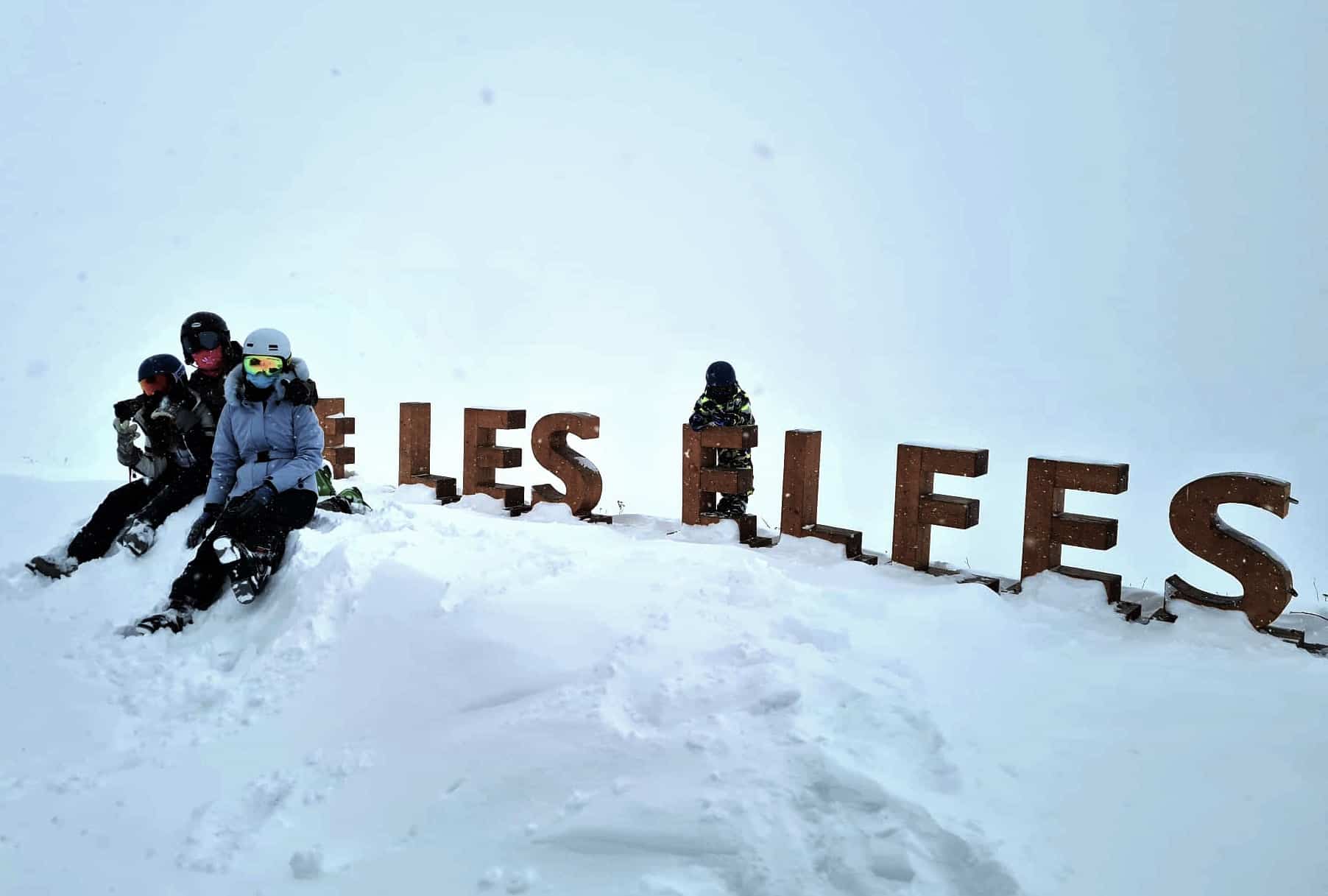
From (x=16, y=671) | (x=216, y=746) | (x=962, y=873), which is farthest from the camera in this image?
(x=16, y=671)

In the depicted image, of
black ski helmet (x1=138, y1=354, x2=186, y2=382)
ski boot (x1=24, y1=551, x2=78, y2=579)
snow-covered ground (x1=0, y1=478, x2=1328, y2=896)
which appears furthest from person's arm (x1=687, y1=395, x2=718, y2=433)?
ski boot (x1=24, y1=551, x2=78, y2=579)

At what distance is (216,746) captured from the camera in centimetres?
343

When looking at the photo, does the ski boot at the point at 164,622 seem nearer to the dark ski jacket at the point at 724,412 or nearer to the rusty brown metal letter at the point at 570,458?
the rusty brown metal letter at the point at 570,458

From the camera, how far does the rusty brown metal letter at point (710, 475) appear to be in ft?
22.3

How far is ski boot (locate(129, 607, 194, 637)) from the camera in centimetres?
448

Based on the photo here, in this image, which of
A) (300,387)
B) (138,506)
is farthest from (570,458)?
(138,506)

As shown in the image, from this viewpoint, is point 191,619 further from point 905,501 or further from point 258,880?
point 905,501

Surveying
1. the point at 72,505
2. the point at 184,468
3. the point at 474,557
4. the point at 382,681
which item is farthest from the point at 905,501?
the point at 72,505

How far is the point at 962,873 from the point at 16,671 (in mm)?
4333

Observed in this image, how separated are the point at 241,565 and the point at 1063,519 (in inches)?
195

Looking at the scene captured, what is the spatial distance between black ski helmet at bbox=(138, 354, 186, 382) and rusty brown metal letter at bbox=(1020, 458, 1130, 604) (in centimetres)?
584

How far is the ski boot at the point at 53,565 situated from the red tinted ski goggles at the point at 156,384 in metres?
1.19

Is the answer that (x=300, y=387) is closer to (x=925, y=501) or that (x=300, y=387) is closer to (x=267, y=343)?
(x=267, y=343)

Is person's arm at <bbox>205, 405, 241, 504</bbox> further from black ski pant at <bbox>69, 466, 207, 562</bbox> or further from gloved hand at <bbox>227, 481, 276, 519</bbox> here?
black ski pant at <bbox>69, 466, 207, 562</bbox>
